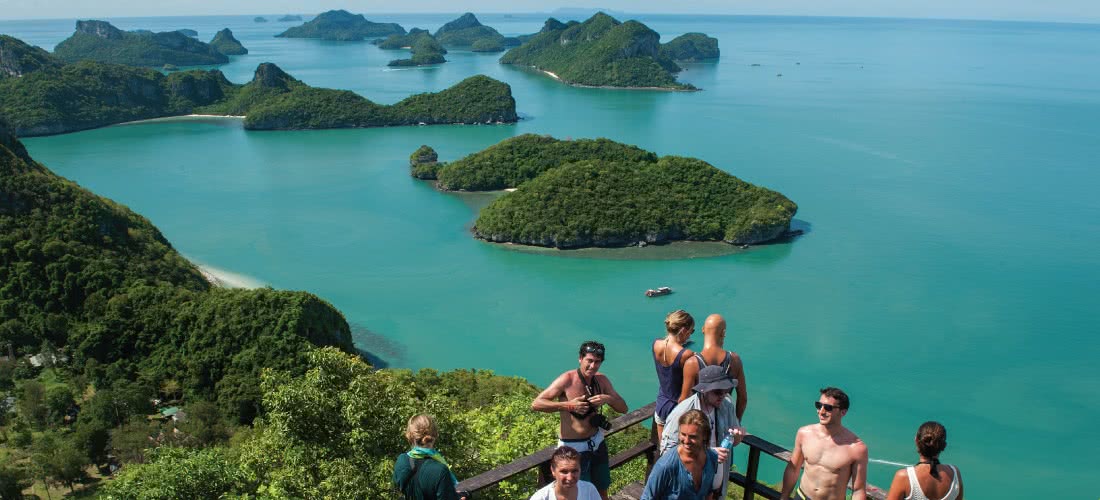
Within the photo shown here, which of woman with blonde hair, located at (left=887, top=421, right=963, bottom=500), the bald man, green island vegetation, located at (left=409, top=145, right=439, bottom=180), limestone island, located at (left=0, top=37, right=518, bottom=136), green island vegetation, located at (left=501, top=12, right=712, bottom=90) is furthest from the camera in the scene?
green island vegetation, located at (left=501, top=12, right=712, bottom=90)

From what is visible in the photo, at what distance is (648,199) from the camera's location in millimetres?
44438

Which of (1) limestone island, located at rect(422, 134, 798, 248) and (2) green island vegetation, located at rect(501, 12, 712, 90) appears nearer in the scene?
(1) limestone island, located at rect(422, 134, 798, 248)

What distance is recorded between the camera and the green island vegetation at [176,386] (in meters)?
10.4

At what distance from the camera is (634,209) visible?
43.7 metres

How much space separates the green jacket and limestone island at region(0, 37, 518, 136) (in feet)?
279

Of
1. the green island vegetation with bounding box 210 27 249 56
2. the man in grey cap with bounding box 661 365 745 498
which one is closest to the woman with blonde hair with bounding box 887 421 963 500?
the man in grey cap with bounding box 661 365 745 498

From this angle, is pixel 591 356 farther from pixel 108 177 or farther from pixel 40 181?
pixel 108 177

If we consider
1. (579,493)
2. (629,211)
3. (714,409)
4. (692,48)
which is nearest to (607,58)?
(692,48)

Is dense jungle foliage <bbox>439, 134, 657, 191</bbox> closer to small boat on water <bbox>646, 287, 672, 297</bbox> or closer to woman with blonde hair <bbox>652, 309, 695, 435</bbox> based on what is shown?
small boat on water <bbox>646, 287, 672, 297</bbox>

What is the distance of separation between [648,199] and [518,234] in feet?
26.3

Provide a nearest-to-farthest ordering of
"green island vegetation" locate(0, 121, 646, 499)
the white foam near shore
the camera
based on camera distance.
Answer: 1. the camera
2. "green island vegetation" locate(0, 121, 646, 499)
3. the white foam near shore

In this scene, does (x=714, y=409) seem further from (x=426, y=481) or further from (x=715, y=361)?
(x=426, y=481)

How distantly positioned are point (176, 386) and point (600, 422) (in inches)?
977

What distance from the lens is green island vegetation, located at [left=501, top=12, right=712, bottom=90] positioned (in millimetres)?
126875
